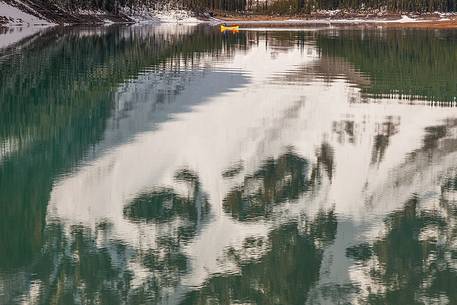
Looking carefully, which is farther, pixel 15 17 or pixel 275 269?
pixel 15 17

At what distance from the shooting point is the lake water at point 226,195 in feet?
51.6

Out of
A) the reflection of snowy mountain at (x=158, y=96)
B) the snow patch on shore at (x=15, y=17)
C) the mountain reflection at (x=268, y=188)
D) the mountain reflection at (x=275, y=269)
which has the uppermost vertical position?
the snow patch on shore at (x=15, y=17)

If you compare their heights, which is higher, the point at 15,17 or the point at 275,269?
the point at 15,17

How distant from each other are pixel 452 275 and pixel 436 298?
1.47 m

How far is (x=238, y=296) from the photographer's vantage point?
14.9 m

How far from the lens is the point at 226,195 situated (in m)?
22.4

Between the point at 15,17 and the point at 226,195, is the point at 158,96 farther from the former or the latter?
the point at 15,17

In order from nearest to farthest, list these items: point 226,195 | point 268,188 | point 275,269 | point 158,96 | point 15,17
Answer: point 275,269, point 226,195, point 268,188, point 158,96, point 15,17

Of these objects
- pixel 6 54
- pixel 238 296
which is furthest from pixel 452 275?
pixel 6 54

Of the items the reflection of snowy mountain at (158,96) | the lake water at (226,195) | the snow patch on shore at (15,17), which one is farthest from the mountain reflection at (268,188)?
the snow patch on shore at (15,17)

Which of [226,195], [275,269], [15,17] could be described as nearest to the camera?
[275,269]

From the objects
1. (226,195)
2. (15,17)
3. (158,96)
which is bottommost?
(226,195)

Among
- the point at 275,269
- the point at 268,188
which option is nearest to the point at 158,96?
the point at 268,188

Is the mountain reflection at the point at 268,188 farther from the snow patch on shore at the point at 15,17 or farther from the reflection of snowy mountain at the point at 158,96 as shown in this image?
the snow patch on shore at the point at 15,17
